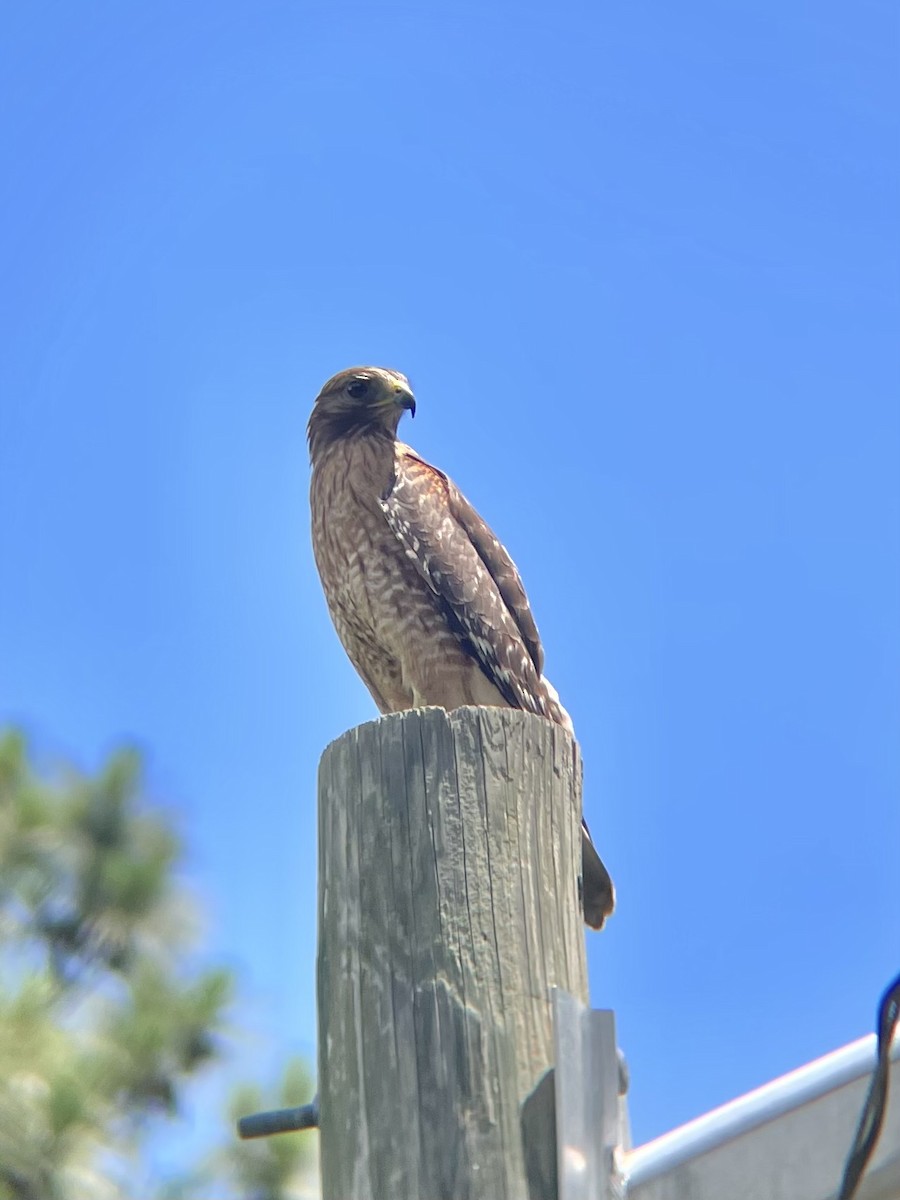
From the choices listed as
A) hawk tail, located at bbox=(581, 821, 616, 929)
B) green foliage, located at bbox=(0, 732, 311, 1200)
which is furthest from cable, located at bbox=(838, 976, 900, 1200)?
green foliage, located at bbox=(0, 732, 311, 1200)

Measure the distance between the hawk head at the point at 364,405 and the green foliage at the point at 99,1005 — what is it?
14.5 ft

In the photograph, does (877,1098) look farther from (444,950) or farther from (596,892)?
(596,892)

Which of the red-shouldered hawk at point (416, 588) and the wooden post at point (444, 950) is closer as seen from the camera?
the wooden post at point (444, 950)

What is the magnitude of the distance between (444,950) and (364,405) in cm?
373

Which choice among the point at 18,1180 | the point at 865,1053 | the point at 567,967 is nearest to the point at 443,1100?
the point at 567,967

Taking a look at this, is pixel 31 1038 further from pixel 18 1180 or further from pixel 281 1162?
pixel 281 1162

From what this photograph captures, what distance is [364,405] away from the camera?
590cm

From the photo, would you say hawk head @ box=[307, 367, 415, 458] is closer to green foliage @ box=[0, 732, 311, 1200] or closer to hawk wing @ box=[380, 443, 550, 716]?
hawk wing @ box=[380, 443, 550, 716]

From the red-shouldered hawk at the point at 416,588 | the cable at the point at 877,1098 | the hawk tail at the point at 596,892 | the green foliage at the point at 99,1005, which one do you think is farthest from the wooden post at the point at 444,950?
the green foliage at the point at 99,1005

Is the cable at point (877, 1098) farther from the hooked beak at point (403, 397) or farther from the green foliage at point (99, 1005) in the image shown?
the green foliage at point (99, 1005)

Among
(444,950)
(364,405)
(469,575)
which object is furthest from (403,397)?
(444,950)

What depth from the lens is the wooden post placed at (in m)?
2.23

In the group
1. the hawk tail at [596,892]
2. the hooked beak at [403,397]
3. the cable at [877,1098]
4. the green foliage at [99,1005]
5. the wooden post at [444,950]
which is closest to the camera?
the cable at [877,1098]

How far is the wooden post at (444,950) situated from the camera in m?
2.23
